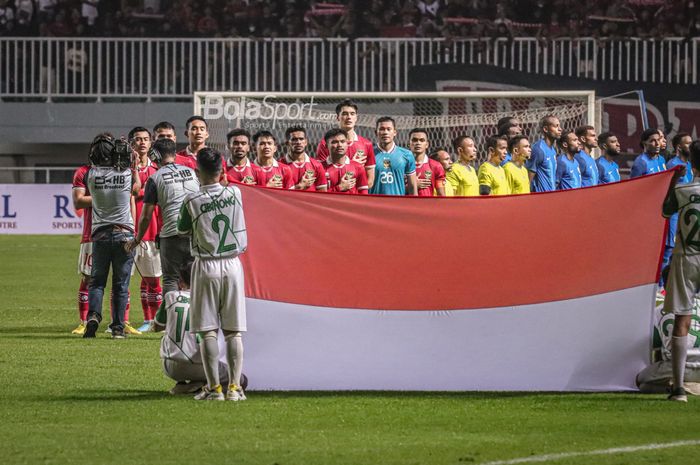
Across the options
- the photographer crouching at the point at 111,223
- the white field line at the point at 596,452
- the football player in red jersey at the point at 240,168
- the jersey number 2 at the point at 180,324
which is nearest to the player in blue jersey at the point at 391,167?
the football player in red jersey at the point at 240,168

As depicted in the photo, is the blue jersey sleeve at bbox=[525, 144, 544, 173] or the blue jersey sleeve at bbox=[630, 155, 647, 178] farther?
the blue jersey sleeve at bbox=[630, 155, 647, 178]

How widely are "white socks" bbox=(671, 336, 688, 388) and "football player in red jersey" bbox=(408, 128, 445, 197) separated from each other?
5.88 meters

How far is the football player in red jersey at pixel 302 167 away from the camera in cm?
1270

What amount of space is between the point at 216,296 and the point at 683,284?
3135 millimetres

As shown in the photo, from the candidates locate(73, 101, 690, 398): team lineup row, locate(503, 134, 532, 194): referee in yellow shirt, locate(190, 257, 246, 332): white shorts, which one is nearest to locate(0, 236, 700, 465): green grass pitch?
locate(190, 257, 246, 332): white shorts

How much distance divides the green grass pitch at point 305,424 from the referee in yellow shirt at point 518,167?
5.28m

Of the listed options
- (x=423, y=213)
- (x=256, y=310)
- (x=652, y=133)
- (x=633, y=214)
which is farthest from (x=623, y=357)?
(x=652, y=133)

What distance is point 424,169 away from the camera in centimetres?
1423

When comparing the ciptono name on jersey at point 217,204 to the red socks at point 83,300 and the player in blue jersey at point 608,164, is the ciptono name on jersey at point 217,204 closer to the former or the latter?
the red socks at point 83,300

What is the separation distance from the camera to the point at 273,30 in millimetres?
30391

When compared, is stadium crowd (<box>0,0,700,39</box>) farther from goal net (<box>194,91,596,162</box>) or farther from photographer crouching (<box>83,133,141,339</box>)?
photographer crouching (<box>83,133,141,339</box>)

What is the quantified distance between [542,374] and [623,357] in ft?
1.93

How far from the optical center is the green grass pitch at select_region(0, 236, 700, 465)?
22.2ft

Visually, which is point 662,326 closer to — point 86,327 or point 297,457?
point 297,457
